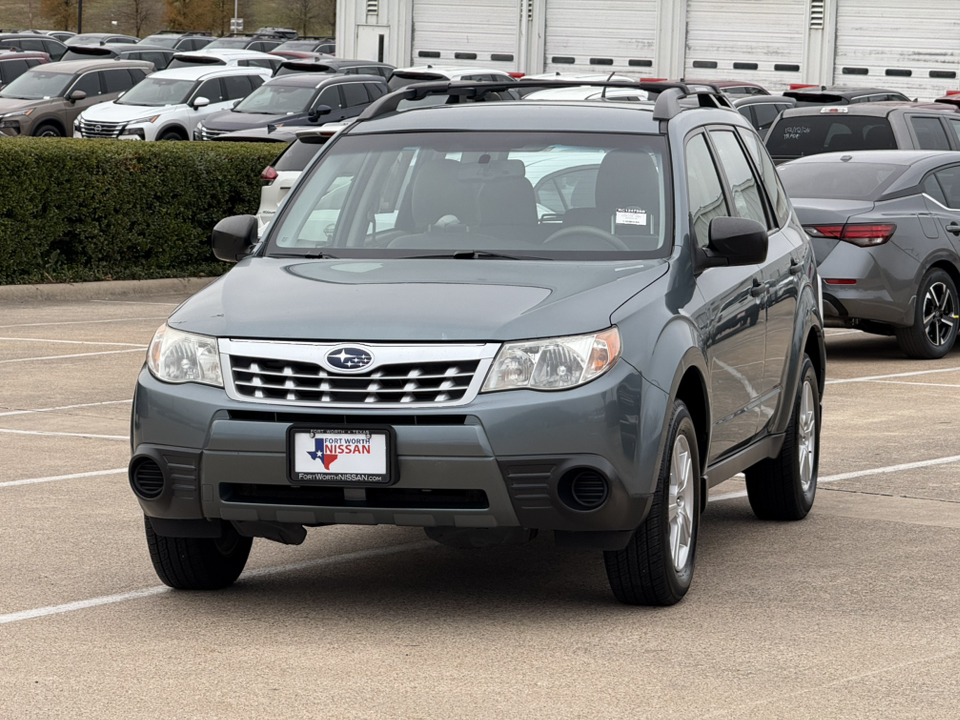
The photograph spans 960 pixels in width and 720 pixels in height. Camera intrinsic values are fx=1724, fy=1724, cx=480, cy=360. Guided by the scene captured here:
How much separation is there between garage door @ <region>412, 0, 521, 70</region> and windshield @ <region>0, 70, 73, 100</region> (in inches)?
505

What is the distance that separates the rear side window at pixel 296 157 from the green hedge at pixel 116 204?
1.11 m

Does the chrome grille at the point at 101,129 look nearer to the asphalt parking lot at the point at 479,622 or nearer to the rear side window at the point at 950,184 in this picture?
the rear side window at the point at 950,184

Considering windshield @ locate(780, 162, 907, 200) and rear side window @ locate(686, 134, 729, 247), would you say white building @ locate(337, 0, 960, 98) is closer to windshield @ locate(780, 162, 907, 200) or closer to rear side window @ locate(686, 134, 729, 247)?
windshield @ locate(780, 162, 907, 200)

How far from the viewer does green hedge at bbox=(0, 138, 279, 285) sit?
57.9 feet

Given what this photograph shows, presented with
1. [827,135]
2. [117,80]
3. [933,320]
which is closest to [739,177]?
[933,320]

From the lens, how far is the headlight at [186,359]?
5715 mm

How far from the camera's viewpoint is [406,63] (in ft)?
145

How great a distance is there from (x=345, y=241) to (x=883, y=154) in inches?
354

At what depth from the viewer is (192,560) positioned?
6125 mm

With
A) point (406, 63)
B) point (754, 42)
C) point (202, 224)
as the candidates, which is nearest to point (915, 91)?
point (754, 42)

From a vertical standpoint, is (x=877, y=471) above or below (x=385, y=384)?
below

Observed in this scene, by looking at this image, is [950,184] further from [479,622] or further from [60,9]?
[60,9]

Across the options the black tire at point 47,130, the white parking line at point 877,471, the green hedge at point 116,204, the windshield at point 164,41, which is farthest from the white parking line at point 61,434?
the windshield at point 164,41

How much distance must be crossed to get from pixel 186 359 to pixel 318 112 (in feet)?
73.5
